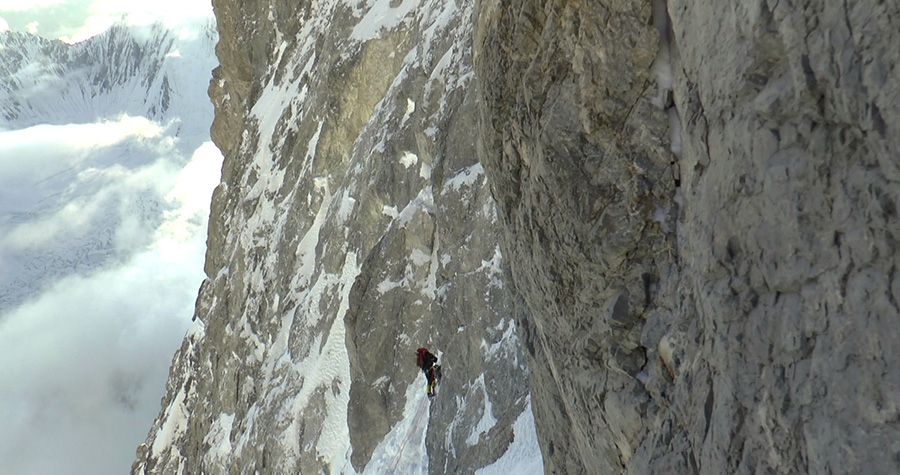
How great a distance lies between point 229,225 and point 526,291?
95.5 ft

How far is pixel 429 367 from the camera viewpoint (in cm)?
1443

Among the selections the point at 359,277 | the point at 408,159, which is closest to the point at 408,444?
the point at 359,277

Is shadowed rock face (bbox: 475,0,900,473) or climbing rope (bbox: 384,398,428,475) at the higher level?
climbing rope (bbox: 384,398,428,475)

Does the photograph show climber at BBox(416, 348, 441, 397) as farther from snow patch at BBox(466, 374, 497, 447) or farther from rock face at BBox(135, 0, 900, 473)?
snow patch at BBox(466, 374, 497, 447)

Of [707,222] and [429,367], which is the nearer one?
[707,222]

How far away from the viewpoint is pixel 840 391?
2971 mm

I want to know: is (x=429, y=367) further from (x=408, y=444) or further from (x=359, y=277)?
(x=359, y=277)

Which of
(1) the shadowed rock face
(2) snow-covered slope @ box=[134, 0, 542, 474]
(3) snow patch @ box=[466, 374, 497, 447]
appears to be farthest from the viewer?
(2) snow-covered slope @ box=[134, 0, 542, 474]

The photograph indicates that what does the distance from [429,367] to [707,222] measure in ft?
36.3

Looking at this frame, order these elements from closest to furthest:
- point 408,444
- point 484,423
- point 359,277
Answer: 1. point 484,423
2. point 408,444
3. point 359,277

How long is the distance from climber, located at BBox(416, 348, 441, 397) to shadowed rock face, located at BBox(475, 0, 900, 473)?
8.00 metres

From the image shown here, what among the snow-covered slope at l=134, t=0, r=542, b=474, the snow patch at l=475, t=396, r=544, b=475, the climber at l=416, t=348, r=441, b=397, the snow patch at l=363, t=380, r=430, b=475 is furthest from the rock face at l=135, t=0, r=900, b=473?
the snow patch at l=363, t=380, r=430, b=475

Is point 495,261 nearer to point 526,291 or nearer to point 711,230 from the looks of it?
point 526,291

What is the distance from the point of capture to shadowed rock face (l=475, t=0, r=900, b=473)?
9.39ft
